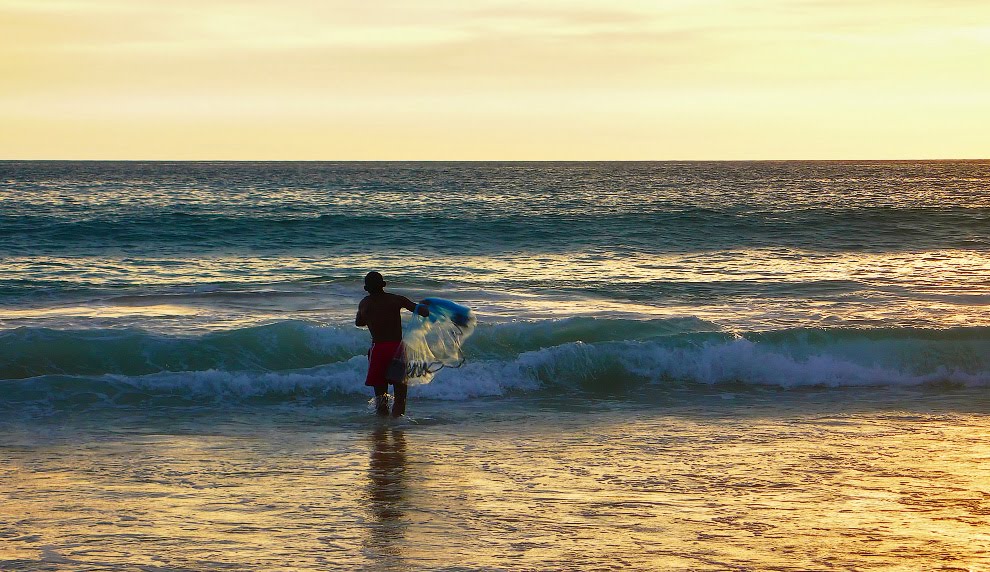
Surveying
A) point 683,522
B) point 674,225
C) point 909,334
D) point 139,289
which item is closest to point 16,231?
point 139,289

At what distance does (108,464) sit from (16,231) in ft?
75.7

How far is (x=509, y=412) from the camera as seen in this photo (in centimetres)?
1045

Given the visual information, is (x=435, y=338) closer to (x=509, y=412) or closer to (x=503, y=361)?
(x=509, y=412)

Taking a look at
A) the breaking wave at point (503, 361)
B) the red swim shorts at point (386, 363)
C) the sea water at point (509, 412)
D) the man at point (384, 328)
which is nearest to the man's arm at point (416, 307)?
the man at point (384, 328)

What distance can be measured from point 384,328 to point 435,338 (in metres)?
0.93

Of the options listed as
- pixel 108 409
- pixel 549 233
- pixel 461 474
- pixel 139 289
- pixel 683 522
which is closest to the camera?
pixel 683 522

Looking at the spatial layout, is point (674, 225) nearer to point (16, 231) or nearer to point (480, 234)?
point (480, 234)

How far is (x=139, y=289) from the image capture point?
18672 mm

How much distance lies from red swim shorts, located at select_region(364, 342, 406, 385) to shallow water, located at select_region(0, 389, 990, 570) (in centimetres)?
45

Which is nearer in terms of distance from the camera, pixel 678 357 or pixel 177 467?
pixel 177 467

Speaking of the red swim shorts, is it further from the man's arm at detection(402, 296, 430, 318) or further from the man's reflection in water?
the man's reflection in water

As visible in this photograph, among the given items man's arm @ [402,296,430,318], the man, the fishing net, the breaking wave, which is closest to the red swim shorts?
the man

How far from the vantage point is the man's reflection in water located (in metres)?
5.90

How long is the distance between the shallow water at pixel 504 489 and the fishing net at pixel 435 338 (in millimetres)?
495
